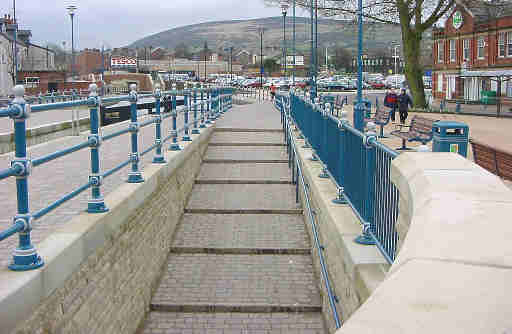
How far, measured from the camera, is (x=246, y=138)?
641 inches

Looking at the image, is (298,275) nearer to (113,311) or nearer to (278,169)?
(113,311)

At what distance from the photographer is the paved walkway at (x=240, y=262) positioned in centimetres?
760

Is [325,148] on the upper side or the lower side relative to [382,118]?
lower

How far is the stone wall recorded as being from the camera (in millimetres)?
4516

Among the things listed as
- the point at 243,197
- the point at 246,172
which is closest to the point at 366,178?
the point at 243,197

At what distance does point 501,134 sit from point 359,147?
49.8 feet

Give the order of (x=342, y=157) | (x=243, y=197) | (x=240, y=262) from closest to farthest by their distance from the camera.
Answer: (x=342, y=157)
(x=240, y=262)
(x=243, y=197)

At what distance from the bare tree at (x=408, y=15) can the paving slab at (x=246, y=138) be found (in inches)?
676

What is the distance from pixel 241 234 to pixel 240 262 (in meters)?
0.95

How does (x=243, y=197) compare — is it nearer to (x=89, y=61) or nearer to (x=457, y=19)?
(x=457, y=19)

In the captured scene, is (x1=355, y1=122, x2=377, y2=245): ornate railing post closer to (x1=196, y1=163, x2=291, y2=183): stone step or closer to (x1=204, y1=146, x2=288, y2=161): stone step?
(x1=196, y1=163, x2=291, y2=183): stone step

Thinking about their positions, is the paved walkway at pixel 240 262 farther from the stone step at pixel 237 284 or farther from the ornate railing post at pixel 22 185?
the ornate railing post at pixel 22 185

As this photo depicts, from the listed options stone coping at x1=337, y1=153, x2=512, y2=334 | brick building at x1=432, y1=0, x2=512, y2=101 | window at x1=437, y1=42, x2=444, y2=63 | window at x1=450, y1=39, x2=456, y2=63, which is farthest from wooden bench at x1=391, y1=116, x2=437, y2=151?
window at x1=437, y1=42, x2=444, y2=63

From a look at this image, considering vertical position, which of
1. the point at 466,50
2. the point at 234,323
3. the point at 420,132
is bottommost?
the point at 234,323
